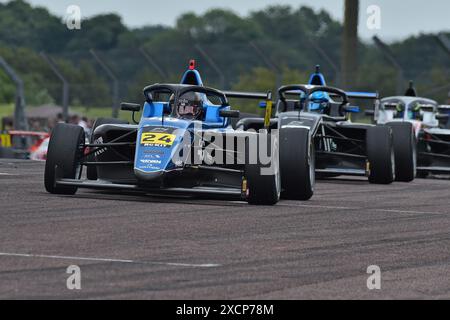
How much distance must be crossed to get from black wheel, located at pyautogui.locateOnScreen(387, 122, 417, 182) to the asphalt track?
17.9 ft

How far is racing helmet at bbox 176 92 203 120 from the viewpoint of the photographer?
1587 cm

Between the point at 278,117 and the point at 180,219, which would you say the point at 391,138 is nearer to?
the point at 278,117

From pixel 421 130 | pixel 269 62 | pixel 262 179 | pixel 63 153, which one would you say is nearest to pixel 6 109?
pixel 269 62

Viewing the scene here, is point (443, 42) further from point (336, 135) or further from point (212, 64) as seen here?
point (336, 135)

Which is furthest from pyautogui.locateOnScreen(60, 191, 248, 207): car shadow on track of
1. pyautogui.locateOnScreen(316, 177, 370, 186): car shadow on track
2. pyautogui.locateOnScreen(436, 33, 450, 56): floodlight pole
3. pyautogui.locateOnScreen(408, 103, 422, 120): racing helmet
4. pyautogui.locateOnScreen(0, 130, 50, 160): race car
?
pyautogui.locateOnScreen(436, 33, 450, 56): floodlight pole

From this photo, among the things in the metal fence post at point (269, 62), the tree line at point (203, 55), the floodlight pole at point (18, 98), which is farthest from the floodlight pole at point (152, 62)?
the floodlight pole at point (18, 98)

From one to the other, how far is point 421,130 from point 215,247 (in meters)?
14.7

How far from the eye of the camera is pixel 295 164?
628 inches

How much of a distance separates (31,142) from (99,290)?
21.9m

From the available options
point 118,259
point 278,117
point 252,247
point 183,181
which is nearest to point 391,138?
point 278,117

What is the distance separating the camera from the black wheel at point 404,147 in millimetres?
22156

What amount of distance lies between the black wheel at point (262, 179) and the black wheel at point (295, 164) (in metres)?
0.80

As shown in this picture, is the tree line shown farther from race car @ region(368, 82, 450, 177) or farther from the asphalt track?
the asphalt track

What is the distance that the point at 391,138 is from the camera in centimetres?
2077
